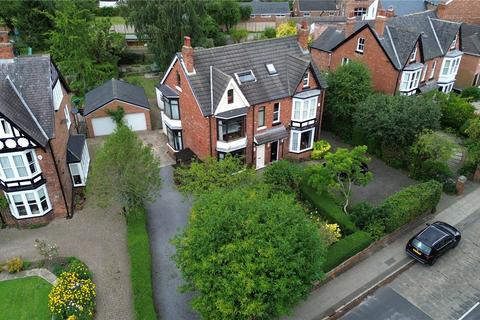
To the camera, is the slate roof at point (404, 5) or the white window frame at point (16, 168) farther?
the slate roof at point (404, 5)

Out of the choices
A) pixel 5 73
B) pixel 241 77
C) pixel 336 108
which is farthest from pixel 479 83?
pixel 5 73

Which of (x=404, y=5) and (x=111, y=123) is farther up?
(x=404, y=5)

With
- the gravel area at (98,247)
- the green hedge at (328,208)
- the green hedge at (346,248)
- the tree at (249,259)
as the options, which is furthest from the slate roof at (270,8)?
the tree at (249,259)

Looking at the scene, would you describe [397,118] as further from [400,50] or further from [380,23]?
[380,23]

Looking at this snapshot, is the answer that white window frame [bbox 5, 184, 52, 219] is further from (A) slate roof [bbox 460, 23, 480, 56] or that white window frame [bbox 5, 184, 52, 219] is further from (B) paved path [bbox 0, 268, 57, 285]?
(A) slate roof [bbox 460, 23, 480, 56]

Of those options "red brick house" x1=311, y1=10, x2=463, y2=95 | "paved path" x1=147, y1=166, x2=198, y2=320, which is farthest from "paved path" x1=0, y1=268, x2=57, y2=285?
"red brick house" x1=311, y1=10, x2=463, y2=95

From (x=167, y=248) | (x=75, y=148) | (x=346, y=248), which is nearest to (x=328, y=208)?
(x=346, y=248)

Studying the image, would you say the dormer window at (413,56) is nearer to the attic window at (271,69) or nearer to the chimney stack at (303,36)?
the chimney stack at (303,36)
